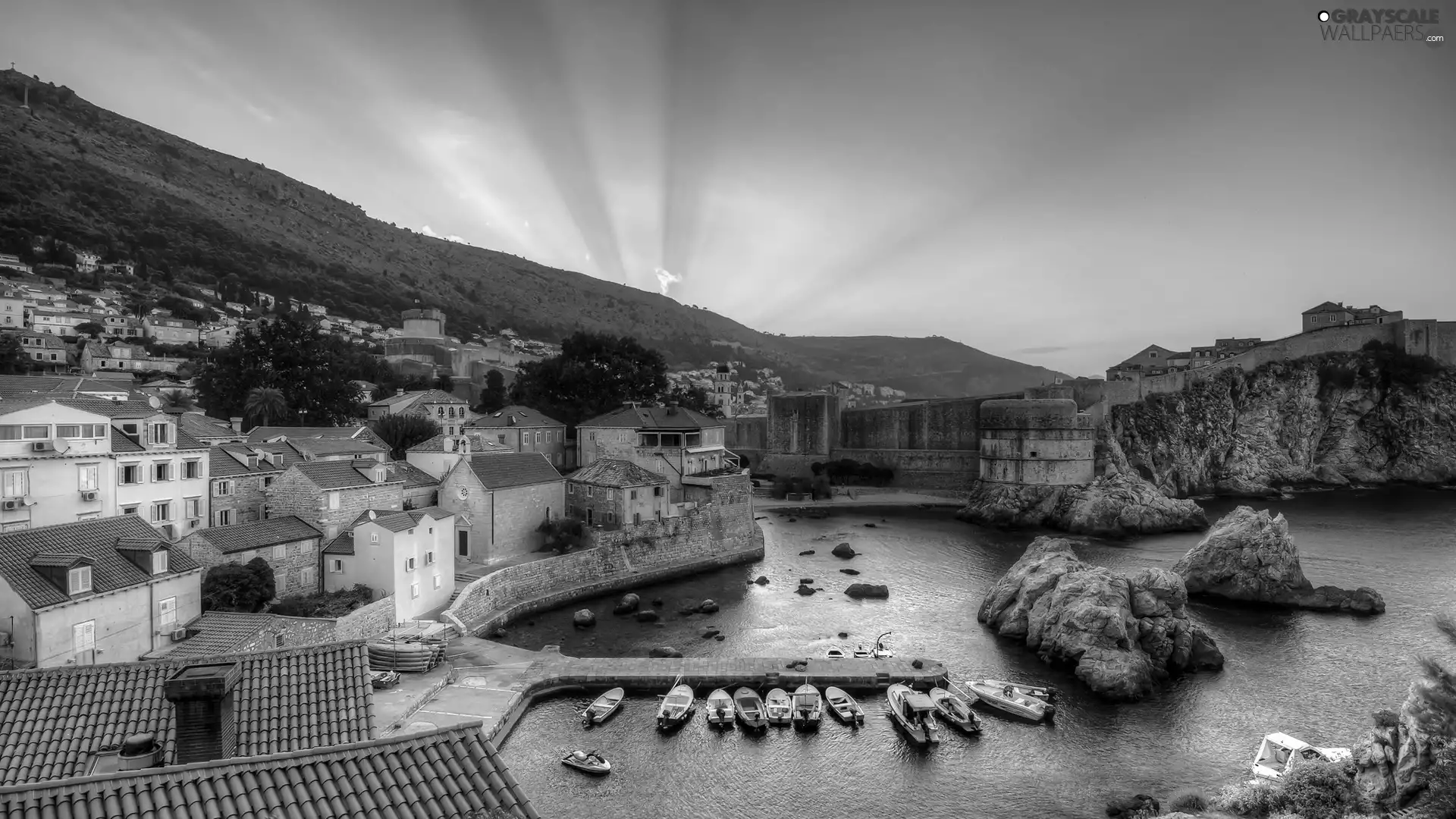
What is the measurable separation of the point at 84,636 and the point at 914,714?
17.7 meters

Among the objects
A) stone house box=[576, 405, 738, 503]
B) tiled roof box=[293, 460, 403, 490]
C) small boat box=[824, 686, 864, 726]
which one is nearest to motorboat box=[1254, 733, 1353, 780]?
small boat box=[824, 686, 864, 726]

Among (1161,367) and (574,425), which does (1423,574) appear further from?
(1161,367)

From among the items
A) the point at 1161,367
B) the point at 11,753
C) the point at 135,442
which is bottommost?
the point at 11,753

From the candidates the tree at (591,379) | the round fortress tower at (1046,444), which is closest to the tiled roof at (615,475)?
the tree at (591,379)

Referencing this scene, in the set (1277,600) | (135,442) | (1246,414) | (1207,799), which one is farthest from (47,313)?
(1246,414)

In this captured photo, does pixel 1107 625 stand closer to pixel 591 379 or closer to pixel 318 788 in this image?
pixel 318 788

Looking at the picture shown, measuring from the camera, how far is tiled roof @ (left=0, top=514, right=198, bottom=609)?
42.8ft

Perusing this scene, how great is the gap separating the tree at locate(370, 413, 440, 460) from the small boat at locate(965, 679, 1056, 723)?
89.8 feet

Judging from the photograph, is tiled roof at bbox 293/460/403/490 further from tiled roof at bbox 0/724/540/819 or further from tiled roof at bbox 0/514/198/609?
tiled roof at bbox 0/724/540/819

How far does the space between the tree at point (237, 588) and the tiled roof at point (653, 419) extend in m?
21.0

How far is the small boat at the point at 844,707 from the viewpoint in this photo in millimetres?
17312

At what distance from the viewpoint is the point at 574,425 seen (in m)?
44.0

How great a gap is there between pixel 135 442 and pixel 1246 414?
69484 millimetres

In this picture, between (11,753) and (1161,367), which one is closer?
(11,753)
